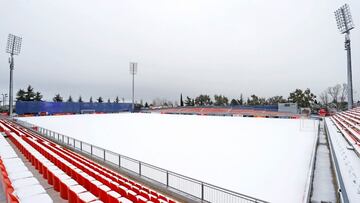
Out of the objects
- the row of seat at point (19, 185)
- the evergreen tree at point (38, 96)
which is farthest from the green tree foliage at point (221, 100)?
the row of seat at point (19, 185)

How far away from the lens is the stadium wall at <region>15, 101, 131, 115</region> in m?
42.6

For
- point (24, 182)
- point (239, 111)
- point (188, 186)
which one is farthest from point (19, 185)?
point (239, 111)

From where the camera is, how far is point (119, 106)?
59.1 metres

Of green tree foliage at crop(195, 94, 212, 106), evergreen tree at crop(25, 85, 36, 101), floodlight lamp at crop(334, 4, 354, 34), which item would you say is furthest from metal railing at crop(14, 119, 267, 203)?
green tree foliage at crop(195, 94, 212, 106)

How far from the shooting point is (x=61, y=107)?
48625mm

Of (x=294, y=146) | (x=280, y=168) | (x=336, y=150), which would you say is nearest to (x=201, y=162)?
(x=280, y=168)

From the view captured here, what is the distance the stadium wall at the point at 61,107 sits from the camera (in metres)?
42.6

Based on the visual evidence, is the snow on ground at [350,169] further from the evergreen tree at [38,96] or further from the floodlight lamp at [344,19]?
the evergreen tree at [38,96]

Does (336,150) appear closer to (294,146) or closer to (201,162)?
(294,146)

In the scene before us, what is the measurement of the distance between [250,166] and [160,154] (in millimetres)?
4267

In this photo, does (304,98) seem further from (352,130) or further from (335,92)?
(352,130)

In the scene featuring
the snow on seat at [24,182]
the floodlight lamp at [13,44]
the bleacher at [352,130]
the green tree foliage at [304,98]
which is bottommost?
the snow on seat at [24,182]

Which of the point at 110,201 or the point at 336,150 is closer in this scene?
the point at 110,201

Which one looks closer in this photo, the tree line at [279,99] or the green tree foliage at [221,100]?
the tree line at [279,99]
